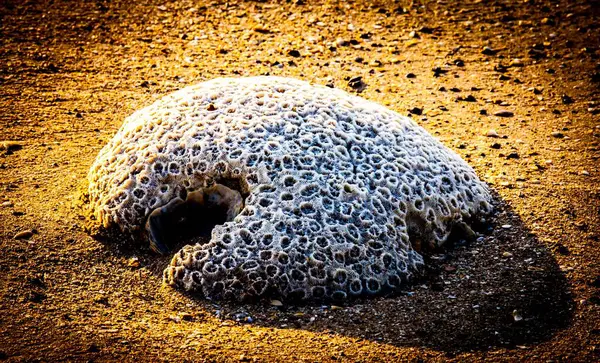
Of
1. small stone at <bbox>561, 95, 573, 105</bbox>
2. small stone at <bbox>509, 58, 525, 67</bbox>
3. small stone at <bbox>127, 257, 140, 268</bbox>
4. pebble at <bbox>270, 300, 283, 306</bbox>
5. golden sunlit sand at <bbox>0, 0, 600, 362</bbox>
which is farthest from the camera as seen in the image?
small stone at <bbox>509, 58, 525, 67</bbox>

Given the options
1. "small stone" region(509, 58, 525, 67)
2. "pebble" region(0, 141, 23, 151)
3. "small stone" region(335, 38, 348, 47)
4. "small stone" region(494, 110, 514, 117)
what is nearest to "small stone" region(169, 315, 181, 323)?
"pebble" region(0, 141, 23, 151)

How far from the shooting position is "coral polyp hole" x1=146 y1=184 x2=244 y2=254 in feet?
14.8

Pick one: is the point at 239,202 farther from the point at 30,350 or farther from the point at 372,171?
the point at 30,350

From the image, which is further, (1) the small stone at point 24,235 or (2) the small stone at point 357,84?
(2) the small stone at point 357,84

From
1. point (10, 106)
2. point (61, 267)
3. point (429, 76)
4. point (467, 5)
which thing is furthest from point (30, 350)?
point (467, 5)

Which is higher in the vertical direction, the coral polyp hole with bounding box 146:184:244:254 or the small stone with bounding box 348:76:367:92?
the small stone with bounding box 348:76:367:92

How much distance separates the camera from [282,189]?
4371 mm

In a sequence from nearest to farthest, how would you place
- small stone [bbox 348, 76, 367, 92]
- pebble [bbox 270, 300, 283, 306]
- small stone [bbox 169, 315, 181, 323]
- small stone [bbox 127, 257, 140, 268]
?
small stone [bbox 169, 315, 181, 323] → pebble [bbox 270, 300, 283, 306] → small stone [bbox 127, 257, 140, 268] → small stone [bbox 348, 76, 367, 92]

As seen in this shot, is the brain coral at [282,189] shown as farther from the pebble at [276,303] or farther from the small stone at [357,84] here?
the small stone at [357,84]

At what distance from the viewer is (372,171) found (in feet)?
15.0

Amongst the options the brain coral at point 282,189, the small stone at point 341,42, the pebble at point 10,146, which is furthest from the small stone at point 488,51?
the pebble at point 10,146

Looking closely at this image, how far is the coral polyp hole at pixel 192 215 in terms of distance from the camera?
451 cm

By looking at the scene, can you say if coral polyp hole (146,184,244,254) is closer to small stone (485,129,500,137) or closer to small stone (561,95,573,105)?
small stone (485,129,500,137)

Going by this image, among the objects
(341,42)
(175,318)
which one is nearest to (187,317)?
(175,318)
